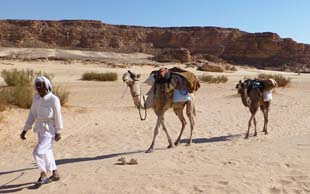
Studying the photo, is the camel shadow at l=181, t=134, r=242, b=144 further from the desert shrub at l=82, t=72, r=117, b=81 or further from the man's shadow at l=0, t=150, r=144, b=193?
the desert shrub at l=82, t=72, r=117, b=81

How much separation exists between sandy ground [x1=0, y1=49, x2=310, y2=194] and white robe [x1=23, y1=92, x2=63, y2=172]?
0.40m

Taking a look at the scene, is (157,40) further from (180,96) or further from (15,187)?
(15,187)

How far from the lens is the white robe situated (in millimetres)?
6301

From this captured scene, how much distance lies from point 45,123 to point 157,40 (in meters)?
118

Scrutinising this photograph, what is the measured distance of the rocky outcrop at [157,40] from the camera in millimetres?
95188

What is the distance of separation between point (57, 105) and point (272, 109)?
11.7 meters

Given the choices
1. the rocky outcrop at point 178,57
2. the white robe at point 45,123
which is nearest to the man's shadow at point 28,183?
the white robe at point 45,123

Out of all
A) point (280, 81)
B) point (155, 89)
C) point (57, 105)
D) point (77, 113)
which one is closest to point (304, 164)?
point (155, 89)

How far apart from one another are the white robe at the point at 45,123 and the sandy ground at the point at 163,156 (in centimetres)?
40

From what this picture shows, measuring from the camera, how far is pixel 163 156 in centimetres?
830

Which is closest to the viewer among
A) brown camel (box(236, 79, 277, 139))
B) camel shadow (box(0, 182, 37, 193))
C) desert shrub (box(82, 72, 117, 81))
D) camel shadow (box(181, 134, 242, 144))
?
camel shadow (box(0, 182, 37, 193))

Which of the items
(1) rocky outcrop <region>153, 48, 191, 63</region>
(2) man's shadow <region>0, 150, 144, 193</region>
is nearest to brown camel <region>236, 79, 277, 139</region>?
(2) man's shadow <region>0, 150, 144, 193</region>

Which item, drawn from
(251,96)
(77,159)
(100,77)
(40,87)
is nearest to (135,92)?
(77,159)

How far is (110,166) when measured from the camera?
296 inches
